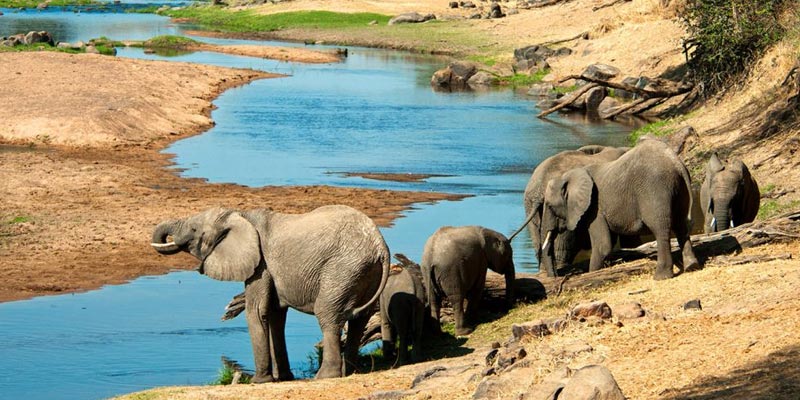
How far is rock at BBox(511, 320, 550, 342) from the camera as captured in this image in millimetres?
11016

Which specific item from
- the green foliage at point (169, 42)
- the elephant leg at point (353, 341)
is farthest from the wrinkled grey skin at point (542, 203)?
the green foliage at point (169, 42)

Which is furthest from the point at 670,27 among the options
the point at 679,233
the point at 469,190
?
the point at 679,233

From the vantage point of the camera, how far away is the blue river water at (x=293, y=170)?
14828 millimetres

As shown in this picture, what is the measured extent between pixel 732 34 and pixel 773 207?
44.5 feet

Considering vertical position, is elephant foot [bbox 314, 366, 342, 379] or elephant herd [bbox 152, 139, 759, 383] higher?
elephant herd [bbox 152, 139, 759, 383]

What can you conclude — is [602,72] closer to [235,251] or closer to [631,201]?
[631,201]

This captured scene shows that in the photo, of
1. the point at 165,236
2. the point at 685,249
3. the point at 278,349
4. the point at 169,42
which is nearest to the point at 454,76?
the point at 169,42

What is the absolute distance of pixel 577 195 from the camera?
48.6 feet

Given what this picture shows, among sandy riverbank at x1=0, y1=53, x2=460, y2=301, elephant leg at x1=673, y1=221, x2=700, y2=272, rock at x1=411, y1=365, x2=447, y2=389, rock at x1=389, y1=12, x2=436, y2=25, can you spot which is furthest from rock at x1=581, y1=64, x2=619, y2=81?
rock at x1=389, y1=12, x2=436, y2=25

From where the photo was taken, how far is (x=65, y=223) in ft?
74.1

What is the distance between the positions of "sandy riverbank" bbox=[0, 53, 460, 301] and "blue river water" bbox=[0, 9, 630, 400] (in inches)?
29.6

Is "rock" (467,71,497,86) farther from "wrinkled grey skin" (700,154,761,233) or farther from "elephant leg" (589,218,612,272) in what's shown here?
"elephant leg" (589,218,612,272)

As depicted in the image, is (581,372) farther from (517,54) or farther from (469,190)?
(517,54)

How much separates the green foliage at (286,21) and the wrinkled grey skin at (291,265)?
71687mm
